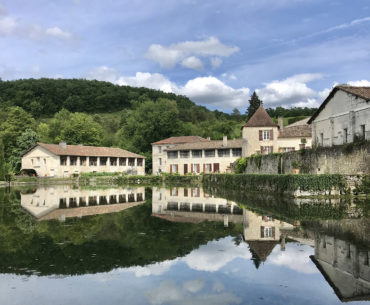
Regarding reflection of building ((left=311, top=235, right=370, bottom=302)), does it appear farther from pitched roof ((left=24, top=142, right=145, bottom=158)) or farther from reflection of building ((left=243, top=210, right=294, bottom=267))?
pitched roof ((left=24, top=142, right=145, bottom=158))

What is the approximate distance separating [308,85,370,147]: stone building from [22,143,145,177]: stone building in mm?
36902

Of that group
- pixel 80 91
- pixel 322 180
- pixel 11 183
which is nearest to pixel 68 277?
pixel 322 180

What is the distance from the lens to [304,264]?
681 cm

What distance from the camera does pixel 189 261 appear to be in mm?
7098

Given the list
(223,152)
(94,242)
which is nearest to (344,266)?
(94,242)

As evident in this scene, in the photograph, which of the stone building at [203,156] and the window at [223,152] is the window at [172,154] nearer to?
the stone building at [203,156]

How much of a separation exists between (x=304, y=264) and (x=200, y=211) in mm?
9015

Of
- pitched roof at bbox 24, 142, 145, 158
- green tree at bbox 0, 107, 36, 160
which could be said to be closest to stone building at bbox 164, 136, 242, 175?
pitched roof at bbox 24, 142, 145, 158

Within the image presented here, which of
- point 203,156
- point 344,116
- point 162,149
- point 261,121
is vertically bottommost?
point 203,156

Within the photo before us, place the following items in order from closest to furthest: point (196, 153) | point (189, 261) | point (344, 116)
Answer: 1. point (189, 261)
2. point (344, 116)
3. point (196, 153)

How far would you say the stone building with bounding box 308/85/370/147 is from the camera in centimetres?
2241

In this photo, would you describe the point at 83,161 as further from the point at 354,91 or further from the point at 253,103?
the point at 354,91

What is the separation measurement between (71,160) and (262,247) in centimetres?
4975

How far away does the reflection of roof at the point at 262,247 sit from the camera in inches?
300
